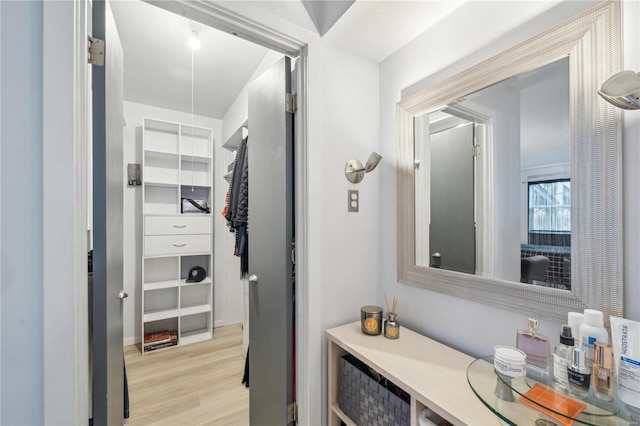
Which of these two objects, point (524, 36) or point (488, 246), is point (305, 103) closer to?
point (524, 36)

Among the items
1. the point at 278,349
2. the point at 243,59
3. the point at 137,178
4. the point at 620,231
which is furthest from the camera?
the point at 137,178

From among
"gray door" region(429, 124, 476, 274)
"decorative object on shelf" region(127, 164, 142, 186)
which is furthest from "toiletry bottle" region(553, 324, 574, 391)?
"decorative object on shelf" region(127, 164, 142, 186)

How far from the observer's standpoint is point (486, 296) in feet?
3.58

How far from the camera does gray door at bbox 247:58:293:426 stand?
54.9 inches

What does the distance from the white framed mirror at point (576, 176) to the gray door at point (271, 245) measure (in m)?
0.79

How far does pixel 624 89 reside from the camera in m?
0.65

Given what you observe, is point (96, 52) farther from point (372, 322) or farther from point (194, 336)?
point (194, 336)

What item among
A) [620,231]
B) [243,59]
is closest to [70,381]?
[620,231]

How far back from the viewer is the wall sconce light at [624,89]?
642mm

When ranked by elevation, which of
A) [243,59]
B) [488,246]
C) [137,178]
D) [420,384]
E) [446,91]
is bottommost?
[420,384]

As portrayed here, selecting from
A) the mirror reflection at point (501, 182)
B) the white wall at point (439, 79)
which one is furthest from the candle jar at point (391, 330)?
the mirror reflection at point (501, 182)

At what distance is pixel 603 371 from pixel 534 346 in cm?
17

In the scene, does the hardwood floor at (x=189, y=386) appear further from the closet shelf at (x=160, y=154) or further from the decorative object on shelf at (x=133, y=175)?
the closet shelf at (x=160, y=154)

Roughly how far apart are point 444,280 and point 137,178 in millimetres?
3138
